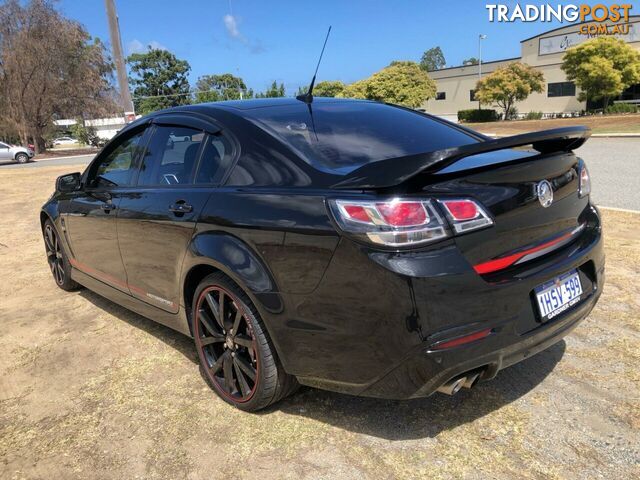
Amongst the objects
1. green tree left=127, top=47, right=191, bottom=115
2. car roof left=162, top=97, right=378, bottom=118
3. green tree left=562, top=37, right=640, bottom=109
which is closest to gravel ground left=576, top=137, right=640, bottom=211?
car roof left=162, top=97, right=378, bottom=118

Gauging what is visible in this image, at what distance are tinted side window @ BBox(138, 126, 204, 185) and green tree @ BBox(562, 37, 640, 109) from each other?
146 ft

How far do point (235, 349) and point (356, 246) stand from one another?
108 centimetres

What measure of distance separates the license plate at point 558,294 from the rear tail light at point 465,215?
17.1 inches

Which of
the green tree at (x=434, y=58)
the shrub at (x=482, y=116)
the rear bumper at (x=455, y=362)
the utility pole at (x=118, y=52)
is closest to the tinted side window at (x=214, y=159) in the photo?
the rear bumper at (x=455, y=362)

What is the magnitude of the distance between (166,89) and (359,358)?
107 m

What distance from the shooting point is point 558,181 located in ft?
8.16

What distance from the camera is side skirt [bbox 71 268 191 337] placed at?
319 centimetres

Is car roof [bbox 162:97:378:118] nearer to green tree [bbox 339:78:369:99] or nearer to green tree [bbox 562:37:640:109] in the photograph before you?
green tree [bbox 562:37:640:109]

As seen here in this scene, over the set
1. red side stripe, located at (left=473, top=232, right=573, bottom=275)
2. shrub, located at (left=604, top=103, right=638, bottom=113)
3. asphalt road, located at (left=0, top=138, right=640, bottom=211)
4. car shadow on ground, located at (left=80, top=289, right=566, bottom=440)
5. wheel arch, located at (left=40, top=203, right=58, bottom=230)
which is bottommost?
asphalt road, located at (left=0, top=138, right=640, bottom=211)

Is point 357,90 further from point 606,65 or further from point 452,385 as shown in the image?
point 452,385

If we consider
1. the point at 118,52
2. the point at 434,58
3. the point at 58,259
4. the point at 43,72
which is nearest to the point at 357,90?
the point at 43,72

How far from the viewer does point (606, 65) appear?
131 ft

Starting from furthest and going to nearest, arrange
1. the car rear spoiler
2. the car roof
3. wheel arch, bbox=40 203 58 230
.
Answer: wheel arch, bbox=40 203 58 230
the car roof
the car rear spoiler

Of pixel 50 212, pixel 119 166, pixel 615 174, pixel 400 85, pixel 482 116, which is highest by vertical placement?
pixel 400 85
